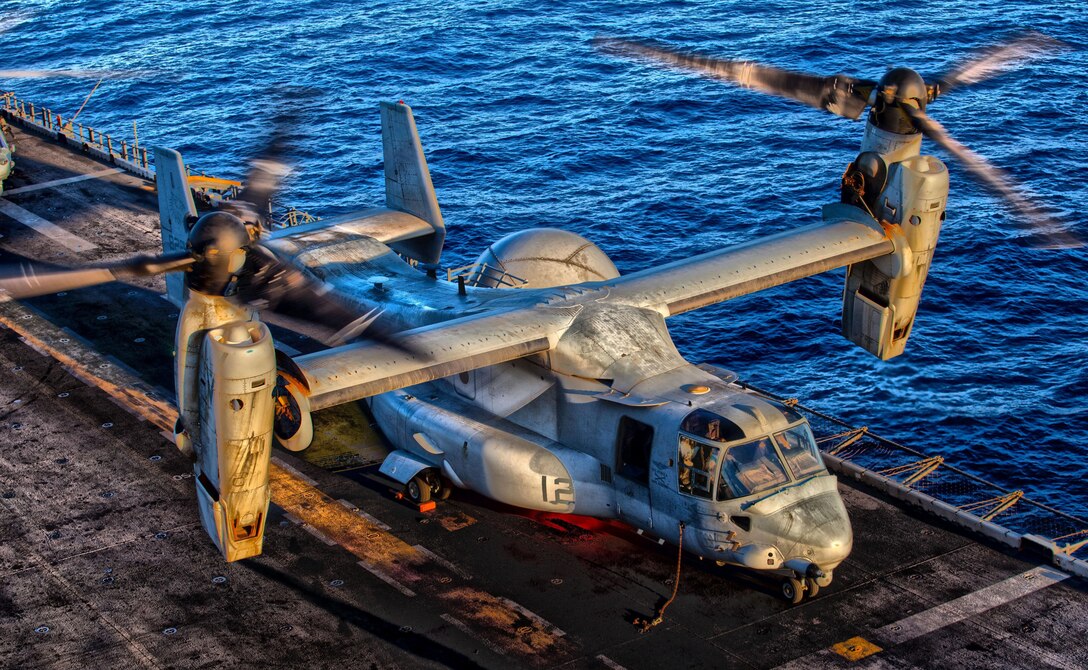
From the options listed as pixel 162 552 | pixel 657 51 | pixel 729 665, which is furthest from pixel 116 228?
pixel 729 665

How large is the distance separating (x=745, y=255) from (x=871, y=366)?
66.9ft

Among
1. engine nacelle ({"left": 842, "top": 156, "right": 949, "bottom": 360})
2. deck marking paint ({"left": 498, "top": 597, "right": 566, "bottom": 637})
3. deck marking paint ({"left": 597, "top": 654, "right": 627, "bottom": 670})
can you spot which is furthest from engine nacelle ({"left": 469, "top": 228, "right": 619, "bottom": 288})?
deck marking paint ({"left": 597, "top": 654, "right": 627, "bottom": 670})

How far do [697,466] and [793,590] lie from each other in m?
3.66

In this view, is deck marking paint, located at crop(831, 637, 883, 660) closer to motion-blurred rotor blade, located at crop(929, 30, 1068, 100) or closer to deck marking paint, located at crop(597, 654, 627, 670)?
deck marking paint, located at crop(597, 654, 627, 670)

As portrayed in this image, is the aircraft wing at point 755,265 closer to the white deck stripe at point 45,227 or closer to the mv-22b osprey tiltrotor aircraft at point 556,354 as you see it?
the mv-22b osprey tiltrotor aircraft at point 556,354

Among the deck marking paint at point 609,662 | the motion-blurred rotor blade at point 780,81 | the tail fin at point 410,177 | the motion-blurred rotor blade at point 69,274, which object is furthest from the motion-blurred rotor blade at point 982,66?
the motion-blurred rotor blade at point 69,274

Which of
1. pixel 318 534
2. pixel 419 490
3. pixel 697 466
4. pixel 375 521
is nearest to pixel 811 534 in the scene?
pixel 697 466

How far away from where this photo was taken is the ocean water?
164 ft

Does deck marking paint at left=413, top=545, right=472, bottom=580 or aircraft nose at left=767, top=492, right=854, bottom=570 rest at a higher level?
aircraft nose at left=767, top=492, right=854, bottom=570

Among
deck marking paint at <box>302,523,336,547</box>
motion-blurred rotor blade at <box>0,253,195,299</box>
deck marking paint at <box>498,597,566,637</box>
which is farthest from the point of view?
deck marking paint at <box>302,523,336,547</box>

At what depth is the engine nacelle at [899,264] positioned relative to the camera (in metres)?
34.2

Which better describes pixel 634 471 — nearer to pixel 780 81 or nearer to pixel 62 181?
pixel 780 81

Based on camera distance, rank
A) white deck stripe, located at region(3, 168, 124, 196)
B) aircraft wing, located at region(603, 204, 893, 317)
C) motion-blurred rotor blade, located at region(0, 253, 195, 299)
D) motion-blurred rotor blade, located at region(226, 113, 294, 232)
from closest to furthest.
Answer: motion-blurred rotor blade, located at region(0, 253, 195, 299) < motion-blurred rotor blade, located at region(226, 113, 294, 232) < aircraft wing, located at region(603, 204, 893, 317) < white deck stripe, located at region(3, 168, 124, 196)

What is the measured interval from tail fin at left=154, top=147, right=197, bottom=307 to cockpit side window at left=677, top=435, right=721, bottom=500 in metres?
15.3
